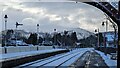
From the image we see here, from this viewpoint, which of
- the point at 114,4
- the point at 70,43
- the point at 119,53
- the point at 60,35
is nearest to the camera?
the point at 119,53

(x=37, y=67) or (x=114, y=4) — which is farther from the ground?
(x=114, y=4)

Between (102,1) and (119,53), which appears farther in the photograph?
(102,1)

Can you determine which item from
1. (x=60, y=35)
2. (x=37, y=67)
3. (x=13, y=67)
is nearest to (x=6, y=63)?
(x=13, y=67)

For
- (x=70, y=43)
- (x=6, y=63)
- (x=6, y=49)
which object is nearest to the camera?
(x=6, y=63)

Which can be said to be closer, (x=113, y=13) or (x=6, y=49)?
(x=113, y=13)

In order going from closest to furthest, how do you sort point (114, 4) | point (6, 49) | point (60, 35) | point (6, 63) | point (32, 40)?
point (6, 63) → point (114, 4) → point (6, 49) → point (32, 40) → point (60, 35)

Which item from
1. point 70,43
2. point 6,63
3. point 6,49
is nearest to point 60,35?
Answer: point 70,43

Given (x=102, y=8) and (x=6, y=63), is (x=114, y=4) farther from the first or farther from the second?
(x=6, y=63)

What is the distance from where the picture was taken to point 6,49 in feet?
124

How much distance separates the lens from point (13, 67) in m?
28.4

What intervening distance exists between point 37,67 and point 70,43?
148 m

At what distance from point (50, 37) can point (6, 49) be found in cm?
12238

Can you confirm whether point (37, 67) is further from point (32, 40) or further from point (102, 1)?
point (32, 40)

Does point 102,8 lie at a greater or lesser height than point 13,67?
greater
